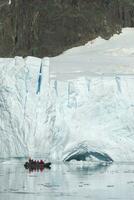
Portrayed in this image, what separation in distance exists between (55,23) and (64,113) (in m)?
10.2

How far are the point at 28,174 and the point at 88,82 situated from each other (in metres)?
5.47

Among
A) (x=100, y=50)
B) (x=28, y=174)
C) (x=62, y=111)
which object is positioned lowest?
(x=28, y=174)

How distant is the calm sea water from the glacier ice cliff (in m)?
0.69

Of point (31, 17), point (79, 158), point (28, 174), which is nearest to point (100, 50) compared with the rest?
point (31, 17)

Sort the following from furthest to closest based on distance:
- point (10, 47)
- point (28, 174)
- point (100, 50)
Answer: point (10, 47) < point (100, 50) < point (28, 174)

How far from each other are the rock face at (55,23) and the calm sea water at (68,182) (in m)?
9.31

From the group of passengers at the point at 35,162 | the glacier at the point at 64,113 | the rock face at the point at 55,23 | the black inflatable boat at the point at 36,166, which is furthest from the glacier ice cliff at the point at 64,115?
the rock face at the point at 55,23

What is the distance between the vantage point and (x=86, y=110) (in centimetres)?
3481

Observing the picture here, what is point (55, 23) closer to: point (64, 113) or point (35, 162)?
point (64, 113)

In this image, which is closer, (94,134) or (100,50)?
(94,134)

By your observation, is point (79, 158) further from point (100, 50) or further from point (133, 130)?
point (100, 50)

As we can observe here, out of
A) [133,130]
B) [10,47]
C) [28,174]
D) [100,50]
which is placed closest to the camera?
[28,174]

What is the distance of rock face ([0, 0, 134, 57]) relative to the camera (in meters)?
42.9

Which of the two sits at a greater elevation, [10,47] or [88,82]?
[10,47]
